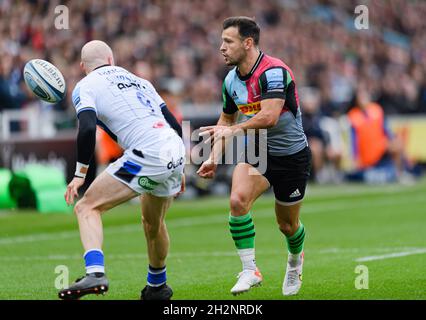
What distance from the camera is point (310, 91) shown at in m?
27.3

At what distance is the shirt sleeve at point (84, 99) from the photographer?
836 centimetres

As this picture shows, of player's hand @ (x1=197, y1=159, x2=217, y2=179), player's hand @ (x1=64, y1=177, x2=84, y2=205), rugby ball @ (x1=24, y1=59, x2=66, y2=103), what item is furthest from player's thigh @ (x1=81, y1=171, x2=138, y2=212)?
rugby ball @ (x1=24, y1=59, x2=66, y2=103)

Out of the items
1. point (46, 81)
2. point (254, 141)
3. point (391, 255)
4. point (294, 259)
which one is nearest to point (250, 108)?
point (254, 141)

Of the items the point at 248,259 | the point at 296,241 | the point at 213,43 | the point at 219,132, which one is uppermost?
the point at 213,43

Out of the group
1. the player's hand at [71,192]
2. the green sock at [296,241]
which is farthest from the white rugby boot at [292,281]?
the player's hand at [71,192]

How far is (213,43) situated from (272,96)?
64.1ft

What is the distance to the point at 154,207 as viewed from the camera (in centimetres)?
880

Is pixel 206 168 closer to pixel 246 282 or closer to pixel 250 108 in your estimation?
pixel 250 108

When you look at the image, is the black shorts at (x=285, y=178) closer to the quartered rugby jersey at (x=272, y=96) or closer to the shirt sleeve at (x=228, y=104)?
the quartered rugby jersey at (x=272, y=96)

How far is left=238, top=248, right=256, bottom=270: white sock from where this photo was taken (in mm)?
9031

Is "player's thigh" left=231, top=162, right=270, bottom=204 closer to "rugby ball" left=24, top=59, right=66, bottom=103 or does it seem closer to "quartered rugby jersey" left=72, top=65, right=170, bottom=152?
"quartered rugby jersey" left=72, top=65, right=170, bottom=152

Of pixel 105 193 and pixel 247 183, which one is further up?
pixel 247 183
